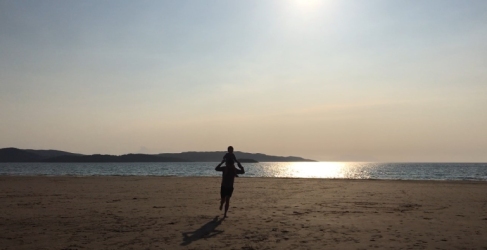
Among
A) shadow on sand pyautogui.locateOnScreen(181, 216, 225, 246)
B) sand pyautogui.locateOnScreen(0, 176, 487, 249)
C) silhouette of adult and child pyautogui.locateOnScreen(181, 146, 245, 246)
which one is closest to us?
sand pyautogui.locateOnScreen(0, 176, 487, 249)

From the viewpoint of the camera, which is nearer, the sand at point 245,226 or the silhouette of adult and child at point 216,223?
Result: the sand at point 245,226

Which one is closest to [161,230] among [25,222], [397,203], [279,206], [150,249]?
[150,249]

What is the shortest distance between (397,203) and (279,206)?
5.31 m

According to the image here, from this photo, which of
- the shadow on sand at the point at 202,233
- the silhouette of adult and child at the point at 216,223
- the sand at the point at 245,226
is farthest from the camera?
the silhouette of adult and child at the point at 216,223

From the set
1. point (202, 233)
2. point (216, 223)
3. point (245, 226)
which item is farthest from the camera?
point (216, 223)

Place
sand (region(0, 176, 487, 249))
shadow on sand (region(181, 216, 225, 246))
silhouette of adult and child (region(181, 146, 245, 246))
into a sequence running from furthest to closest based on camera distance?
1. silhouette of adult and child (region(181, 146, 245, 246))
2. shadow on sand (region(181, 216, 225, 246))
3. sand (region(0, 176, 487, 249))

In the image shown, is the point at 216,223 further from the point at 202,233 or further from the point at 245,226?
the point at 202,233

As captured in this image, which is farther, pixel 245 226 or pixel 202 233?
pixel 245 226

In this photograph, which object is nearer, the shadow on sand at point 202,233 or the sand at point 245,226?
the sand at point 245,226

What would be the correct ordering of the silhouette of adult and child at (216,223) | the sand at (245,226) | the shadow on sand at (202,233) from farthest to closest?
Result: the silhouette of adult and child at (216,223), the shadow on sand at (202,233), the sand at (245,226)

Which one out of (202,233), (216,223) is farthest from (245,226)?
(202,233)

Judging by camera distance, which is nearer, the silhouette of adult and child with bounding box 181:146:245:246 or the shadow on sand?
the shadow on sand

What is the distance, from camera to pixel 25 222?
1091cm

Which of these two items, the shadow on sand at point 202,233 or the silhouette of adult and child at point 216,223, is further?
the silhouette of adult and child at point 216,223
